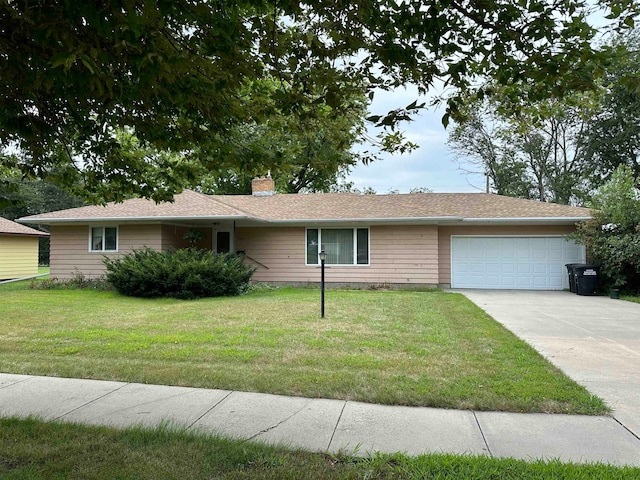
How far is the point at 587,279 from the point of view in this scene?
44.0 ft

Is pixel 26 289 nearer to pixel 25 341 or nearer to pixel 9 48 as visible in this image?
pixel 25 341

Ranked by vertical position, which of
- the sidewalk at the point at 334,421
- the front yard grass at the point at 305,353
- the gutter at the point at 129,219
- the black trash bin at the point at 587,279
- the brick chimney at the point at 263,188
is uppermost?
the brick chimney at the point at 263,188

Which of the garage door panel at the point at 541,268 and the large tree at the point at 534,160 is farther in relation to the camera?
the large tree at the point at 534,160

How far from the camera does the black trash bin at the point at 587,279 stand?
13.4m

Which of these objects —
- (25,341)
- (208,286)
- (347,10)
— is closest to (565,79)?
(347,10)

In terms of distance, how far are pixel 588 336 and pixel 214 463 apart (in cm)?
665

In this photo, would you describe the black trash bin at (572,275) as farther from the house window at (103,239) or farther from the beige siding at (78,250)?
the house window at (103,239)

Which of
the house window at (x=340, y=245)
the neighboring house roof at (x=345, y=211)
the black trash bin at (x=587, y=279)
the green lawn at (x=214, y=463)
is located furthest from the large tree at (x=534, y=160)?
the green lawn at (x=214, y=463)

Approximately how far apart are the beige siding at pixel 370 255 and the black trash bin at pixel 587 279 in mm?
4391

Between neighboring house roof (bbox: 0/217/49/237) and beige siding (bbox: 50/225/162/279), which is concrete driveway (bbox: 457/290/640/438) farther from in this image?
neighboring house roof (bbox: 0/217/49/237)

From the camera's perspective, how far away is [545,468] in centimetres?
278

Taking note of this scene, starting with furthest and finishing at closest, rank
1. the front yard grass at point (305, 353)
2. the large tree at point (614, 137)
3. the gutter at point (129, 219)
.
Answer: the large tree at point (614, 137), the gutter at point (129, 219), the front yard grass at point (305, 353)

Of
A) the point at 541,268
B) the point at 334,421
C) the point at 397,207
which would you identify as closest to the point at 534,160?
the point at 541,268

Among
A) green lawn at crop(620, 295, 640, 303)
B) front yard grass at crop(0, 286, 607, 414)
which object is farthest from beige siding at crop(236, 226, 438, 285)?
green lawn at crop(620, 295, 640, 303)
